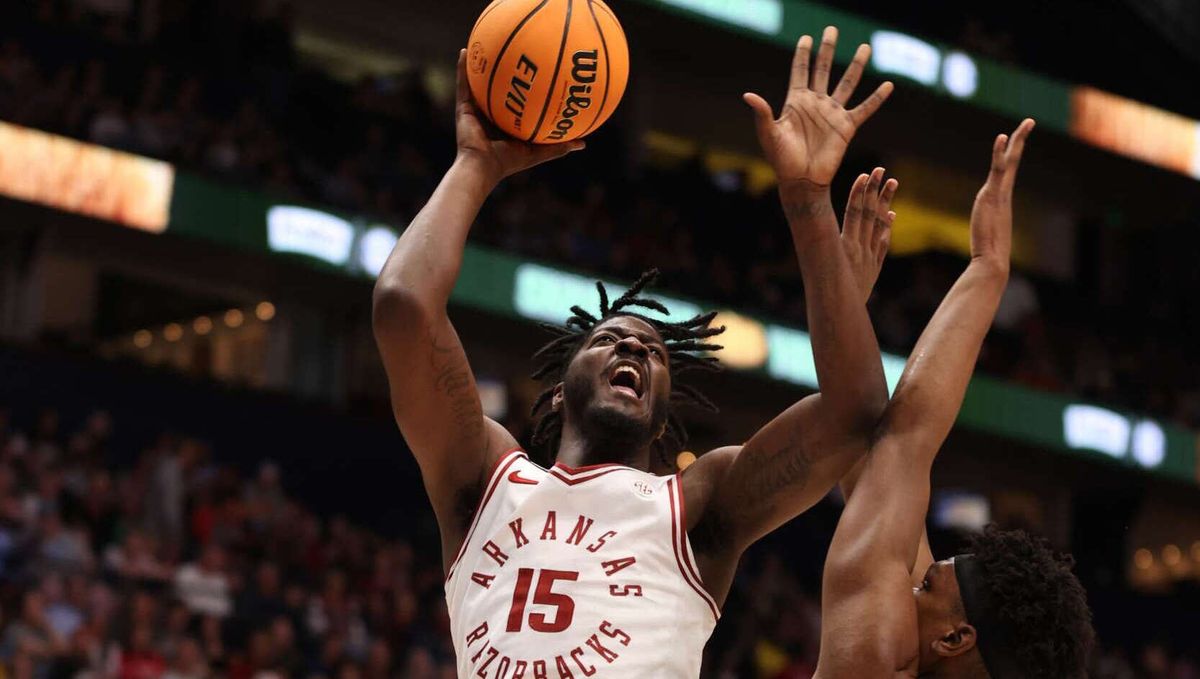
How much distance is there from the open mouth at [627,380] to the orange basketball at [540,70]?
0.64 meters

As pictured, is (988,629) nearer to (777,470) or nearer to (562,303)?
(777,470)

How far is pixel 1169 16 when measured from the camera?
25734mm

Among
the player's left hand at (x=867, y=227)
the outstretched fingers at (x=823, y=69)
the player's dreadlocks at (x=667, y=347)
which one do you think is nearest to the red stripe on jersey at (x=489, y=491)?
the player's dreadlocks at (x=667, y=347)

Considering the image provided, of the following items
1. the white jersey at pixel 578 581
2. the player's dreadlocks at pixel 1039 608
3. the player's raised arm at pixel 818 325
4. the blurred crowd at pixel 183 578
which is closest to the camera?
the player's dreadlocks at pixel 1039 608

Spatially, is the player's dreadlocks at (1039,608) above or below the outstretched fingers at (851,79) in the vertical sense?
below

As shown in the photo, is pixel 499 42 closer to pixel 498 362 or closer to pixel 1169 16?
pixel 498 362

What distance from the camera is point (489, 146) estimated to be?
181 inches

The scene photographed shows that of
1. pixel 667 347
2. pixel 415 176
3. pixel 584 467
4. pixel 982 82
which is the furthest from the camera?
pixel 982 82

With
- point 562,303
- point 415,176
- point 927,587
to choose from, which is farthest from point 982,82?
point 927,587

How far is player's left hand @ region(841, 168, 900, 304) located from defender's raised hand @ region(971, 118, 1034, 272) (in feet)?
0.69

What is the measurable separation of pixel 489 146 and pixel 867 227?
989mm

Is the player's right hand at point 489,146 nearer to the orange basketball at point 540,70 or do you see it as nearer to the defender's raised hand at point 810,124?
the orange basketball at point 540,70

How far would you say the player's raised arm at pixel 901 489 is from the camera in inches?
152

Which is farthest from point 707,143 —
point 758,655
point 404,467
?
point 758,655
